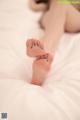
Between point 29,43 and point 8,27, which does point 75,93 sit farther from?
point 8,27

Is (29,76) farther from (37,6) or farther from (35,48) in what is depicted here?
(37,6)

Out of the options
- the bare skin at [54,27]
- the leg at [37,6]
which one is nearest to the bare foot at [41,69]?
the bare skin at [54,27]

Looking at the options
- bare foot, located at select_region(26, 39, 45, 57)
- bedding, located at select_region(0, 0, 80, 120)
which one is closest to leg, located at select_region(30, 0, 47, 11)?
bedding, located at select_region(0, 0, 80, 120)

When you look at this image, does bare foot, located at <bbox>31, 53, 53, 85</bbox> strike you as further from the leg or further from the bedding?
the leg

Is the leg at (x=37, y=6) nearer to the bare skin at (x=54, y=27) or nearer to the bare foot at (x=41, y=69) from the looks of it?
the bare skin at (x=54, y=27)

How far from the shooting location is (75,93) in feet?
2.63

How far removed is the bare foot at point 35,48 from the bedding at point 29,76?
0.07 m

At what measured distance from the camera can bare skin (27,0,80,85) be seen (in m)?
0.88

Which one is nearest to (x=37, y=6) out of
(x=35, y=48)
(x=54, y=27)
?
(x=54, y=27)

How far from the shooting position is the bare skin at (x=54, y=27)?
875 mm

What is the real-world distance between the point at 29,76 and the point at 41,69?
64 millimetres

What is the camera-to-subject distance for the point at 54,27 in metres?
1.03

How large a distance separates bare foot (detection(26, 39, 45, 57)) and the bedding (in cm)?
7

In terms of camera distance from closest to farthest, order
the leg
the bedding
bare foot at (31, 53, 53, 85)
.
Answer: the bedding < bare foot at (31, 53, 53, 85) < the leg
